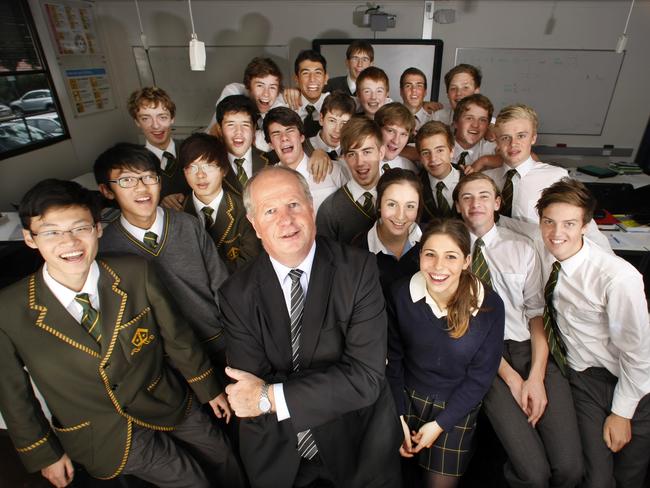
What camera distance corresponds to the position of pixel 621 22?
437cm

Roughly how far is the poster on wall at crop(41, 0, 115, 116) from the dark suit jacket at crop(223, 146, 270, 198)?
311cm

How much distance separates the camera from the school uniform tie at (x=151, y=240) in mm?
1769

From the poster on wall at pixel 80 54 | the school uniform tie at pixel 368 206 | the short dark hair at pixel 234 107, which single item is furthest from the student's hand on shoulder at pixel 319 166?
the poster on wall at pixel 80 54

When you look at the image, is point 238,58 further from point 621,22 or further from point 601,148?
point 601,148

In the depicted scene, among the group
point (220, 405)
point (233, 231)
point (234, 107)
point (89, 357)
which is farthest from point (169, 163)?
point (220, 405)

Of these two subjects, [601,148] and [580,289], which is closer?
[580,289]

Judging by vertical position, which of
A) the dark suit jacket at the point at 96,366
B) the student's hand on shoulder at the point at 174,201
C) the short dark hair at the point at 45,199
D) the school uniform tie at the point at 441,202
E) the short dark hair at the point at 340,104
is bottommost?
the dark suit jacket at the point at 96,366

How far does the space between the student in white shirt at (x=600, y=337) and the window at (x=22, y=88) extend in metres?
4.36

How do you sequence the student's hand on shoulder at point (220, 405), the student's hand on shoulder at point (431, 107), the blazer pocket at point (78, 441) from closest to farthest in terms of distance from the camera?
the blazer pocket at point (78, 441) < the student's hand on shoulder at point (220, 405) < the student's hand on shoulder at point (431, 107)

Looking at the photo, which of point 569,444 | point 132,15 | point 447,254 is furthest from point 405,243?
point 132,15

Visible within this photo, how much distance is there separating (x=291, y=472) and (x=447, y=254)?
1050 mm

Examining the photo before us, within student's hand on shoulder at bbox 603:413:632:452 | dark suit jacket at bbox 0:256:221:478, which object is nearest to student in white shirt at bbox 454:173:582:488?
student's hand on shoulder at bbox 603:413:632:452

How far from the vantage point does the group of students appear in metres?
1.42

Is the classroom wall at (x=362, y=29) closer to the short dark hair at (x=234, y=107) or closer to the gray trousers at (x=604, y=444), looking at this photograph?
the short dark hair at (x=234, y=107)
